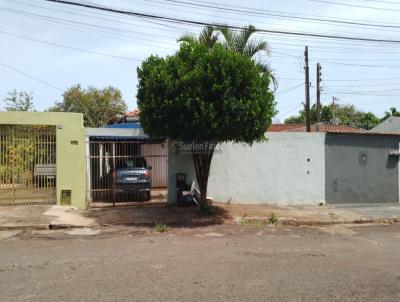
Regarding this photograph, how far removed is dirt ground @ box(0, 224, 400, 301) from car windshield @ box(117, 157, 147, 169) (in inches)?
143

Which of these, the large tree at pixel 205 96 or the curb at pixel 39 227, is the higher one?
the large tree at pixel 205 96

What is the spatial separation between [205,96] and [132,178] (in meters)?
4.73

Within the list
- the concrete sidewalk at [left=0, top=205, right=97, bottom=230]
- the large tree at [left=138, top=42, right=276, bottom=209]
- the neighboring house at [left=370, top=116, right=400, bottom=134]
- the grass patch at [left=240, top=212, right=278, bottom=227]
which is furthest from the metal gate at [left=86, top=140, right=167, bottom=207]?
the neighboring house at [left=370, top=116, right=400, bottom=134]

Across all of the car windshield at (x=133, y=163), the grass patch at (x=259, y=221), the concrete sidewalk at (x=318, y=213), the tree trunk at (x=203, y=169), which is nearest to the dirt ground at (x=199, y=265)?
the grass patch at (x=259, y=221)

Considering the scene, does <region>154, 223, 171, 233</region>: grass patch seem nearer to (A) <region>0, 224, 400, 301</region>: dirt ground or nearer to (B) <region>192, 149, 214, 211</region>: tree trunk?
(A) <region>0, 224, 400, 301</region>: dirt ground

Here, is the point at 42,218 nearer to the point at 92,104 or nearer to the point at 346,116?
the point at 92,104

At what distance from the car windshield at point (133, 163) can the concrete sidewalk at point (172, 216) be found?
57.3 inches

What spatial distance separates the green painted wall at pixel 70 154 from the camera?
13.5 m

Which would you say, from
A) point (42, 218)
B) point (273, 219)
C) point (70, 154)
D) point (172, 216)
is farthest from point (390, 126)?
point (42, 218)

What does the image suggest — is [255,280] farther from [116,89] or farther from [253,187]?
[116,89]

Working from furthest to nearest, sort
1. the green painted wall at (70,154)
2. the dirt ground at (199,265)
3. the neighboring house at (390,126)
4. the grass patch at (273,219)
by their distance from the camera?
1. the neighboring house at (390,126)
2. the green painted wall at (70,154)
3. the grass patch at (273,219)
4. the dirt ground at (199,265)

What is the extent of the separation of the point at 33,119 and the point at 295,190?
29.8 feet

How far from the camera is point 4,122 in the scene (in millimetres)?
13102

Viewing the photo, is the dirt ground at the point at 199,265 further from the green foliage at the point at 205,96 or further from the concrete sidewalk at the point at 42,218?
the green foliage at the point at 205,96
